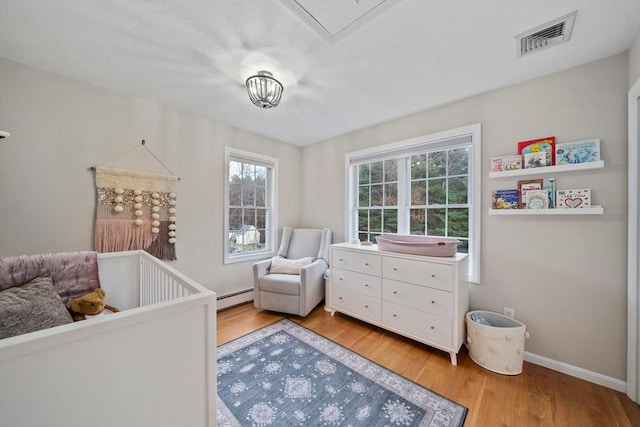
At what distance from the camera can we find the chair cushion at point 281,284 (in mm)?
2639

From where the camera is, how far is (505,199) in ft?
6.66

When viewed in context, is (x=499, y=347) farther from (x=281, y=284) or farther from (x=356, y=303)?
(x=281, y=284)

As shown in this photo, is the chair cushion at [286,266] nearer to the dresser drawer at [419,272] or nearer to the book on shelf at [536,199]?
the dresser drawer at [419,272]

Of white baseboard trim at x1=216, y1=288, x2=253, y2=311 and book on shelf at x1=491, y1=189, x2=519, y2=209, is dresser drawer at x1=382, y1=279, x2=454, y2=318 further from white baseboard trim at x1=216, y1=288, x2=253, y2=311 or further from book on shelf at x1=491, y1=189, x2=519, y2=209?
white baseboard trim at x1=216, y1=288, x2=253, y2=311

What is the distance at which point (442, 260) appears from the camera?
1.95m

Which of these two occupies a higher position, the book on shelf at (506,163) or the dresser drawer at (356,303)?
the book on shelf at (506,163)

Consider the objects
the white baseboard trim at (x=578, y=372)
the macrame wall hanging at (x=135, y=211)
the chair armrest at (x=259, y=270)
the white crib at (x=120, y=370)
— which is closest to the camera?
the white crib at (x=120, y=370)

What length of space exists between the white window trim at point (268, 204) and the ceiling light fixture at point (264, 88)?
135 cm

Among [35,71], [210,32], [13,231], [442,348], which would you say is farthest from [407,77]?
[13,231]

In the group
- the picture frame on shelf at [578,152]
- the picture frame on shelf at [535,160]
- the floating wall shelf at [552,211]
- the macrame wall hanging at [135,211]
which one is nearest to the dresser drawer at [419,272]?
the floating wall shelf at [552,211]

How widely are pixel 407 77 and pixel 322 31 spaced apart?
0.86m

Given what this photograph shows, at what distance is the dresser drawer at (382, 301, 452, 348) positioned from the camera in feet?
6.37

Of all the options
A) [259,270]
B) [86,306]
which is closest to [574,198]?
[259,270]

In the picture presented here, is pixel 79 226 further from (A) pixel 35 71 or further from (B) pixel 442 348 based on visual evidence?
(B) pixel 442 348
